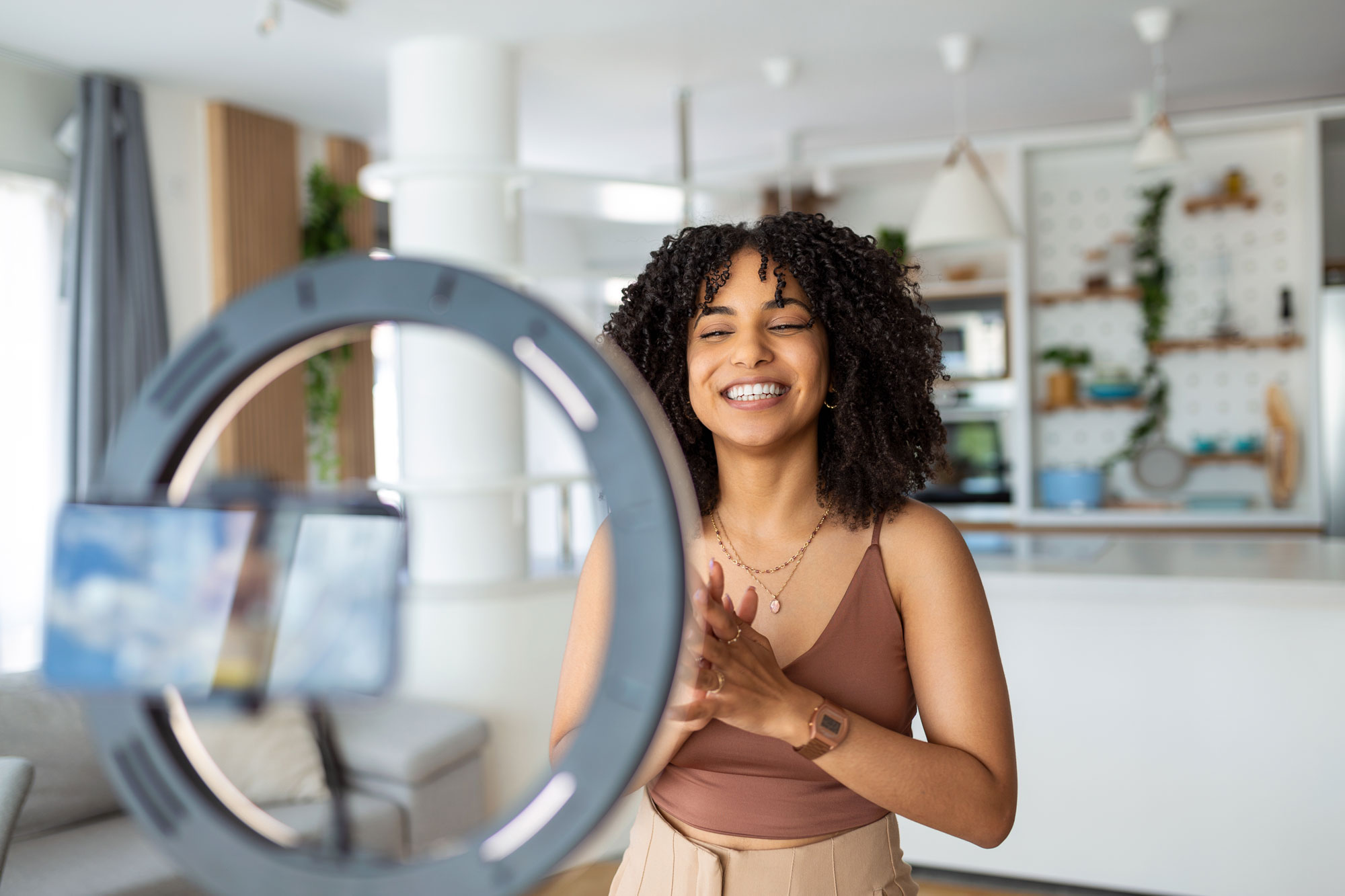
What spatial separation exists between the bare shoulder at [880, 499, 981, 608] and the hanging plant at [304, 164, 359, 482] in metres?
3.86

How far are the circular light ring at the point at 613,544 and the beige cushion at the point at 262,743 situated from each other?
0.04 feet

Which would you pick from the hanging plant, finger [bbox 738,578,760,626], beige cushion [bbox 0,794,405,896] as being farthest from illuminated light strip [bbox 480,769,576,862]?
the hanging plant

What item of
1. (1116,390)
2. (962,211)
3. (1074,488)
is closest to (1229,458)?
(1116,390)

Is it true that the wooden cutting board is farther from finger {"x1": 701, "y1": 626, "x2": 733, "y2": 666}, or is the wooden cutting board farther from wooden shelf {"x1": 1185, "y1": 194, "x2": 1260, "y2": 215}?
finger {"x1": 701, "y1": 626, "x2": 733, "y2": 666}

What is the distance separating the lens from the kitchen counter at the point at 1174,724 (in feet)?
8.00

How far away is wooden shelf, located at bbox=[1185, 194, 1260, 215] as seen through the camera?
15.4 feet

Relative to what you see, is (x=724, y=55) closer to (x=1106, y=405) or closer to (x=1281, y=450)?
(x=1106, y=405)

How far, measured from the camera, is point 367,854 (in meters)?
0.34

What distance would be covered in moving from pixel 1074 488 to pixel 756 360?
4315 millimetres

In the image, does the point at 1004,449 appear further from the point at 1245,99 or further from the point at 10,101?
the point at 10,101

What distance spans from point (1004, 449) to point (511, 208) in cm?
Answer: 307

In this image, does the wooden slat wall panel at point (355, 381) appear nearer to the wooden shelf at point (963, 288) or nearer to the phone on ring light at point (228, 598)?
the wooden shelf at point (963, 288)

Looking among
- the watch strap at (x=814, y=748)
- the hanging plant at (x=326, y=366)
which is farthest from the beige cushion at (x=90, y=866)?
the hanging plant at (x=326, y=366)

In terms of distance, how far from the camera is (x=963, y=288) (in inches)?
214
